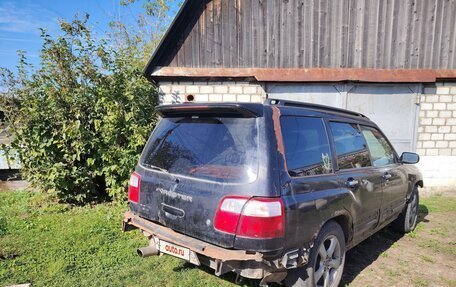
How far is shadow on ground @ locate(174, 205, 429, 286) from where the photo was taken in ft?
11.0

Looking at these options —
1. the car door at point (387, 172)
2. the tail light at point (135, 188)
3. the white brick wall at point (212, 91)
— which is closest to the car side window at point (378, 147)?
the car door at point (387, 172)

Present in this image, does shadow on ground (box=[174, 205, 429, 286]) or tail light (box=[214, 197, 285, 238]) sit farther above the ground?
tail light (box=[214, 197, 285, 238])

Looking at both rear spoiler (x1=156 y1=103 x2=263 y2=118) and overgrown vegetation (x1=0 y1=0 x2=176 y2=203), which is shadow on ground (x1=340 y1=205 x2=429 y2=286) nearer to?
rear spoiler (x1=156 y1=103 x2=263 y2=118)

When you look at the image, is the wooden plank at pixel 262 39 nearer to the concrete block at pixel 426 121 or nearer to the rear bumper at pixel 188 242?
the concrete block at pixel 426 121

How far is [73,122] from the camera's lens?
5820mm

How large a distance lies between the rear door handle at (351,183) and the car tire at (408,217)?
2151 mm

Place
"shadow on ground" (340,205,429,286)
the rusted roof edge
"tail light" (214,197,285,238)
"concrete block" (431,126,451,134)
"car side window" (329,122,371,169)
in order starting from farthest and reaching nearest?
"concrete block" (431,126,451,134), the rusted roof edge, "shadow on ground" (340,205,429,286), "car side window" (329,122,371,169), "tail light" (214,197,285,238)

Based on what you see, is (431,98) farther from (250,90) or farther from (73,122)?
(73,122)

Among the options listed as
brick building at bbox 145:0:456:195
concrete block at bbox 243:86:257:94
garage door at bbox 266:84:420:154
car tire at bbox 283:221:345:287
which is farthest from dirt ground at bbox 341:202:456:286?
concrete block at bbox 243:86:257:94

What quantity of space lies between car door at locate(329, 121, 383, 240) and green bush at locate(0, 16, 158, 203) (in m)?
3.93

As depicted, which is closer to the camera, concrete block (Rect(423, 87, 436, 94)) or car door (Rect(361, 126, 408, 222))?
car door (Rect(361, 126, 408, 222))

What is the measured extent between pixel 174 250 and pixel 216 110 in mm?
1271

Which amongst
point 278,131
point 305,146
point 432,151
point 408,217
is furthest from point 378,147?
point 432,151

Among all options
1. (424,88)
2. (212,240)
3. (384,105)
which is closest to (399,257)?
(212,240)
